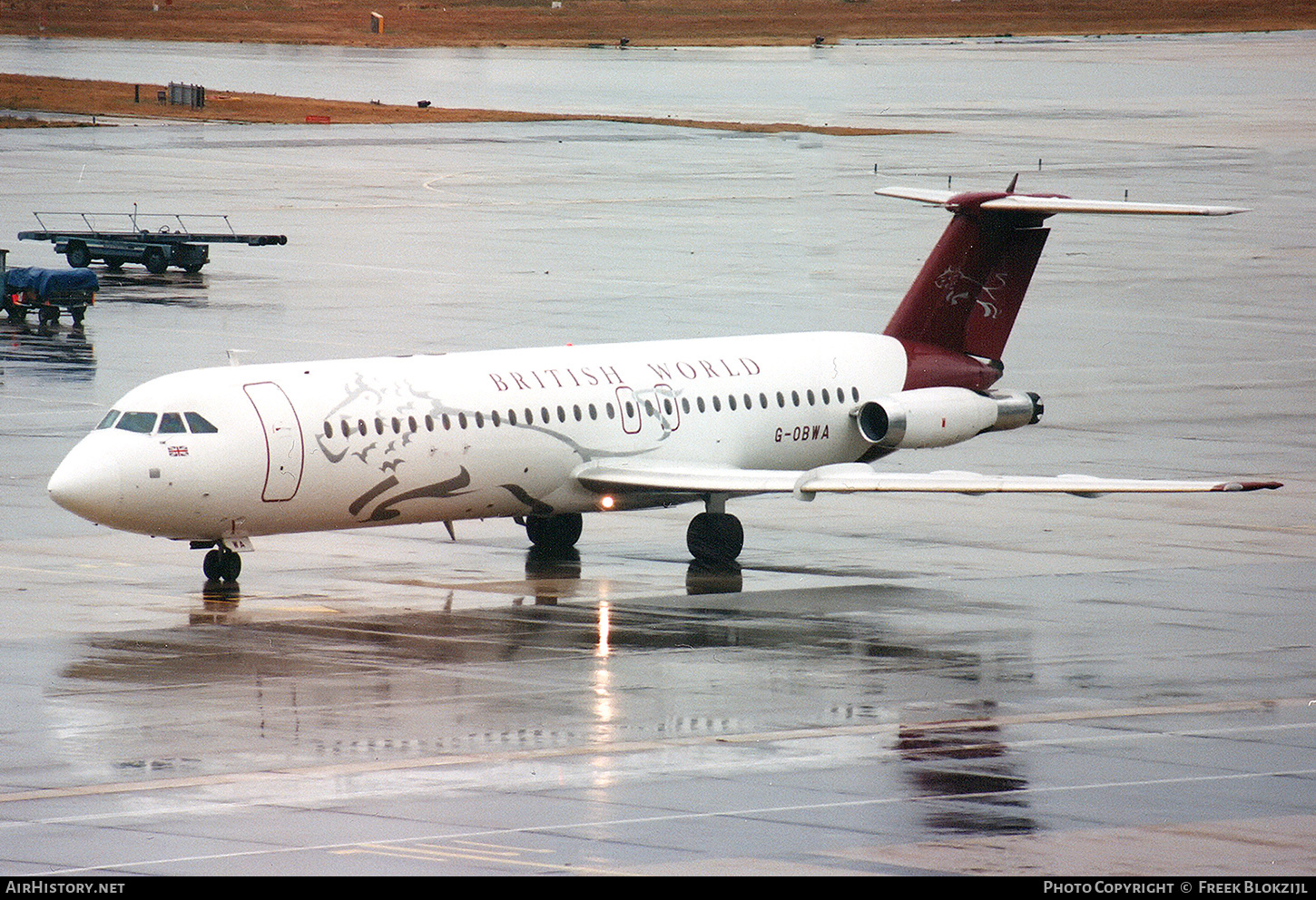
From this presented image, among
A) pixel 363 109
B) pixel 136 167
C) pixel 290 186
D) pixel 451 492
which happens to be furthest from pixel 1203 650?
pixel 363 109

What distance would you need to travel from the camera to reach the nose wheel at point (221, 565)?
34.5 meters

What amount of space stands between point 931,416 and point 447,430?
8.35 meters

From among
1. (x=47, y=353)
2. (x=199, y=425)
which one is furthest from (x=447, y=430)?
(x=47, y=353)

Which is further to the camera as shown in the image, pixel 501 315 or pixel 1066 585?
pixel 501 315

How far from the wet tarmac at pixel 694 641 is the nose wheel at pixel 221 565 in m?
0.39

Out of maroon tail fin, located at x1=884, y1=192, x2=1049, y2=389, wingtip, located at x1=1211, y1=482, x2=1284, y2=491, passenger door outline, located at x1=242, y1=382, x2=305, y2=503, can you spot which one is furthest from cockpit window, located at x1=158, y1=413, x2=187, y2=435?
wingtip, located at x1=1211, y1=482, x2=1284, y2=491

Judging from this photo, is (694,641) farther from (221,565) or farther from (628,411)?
(221,565)

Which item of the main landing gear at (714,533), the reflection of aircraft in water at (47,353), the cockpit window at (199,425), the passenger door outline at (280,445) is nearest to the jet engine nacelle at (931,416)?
the main landing gear at (714,533)

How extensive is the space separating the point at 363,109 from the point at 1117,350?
257ft

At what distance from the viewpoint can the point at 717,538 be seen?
36.8m

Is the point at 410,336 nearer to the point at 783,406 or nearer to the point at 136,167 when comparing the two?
the point at 783,406

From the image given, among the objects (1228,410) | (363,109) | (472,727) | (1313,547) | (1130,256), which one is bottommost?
(472,727)

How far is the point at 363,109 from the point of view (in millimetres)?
133000

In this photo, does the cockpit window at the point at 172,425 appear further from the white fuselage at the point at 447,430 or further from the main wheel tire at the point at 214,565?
the main wheel tire at the point at 214,565
